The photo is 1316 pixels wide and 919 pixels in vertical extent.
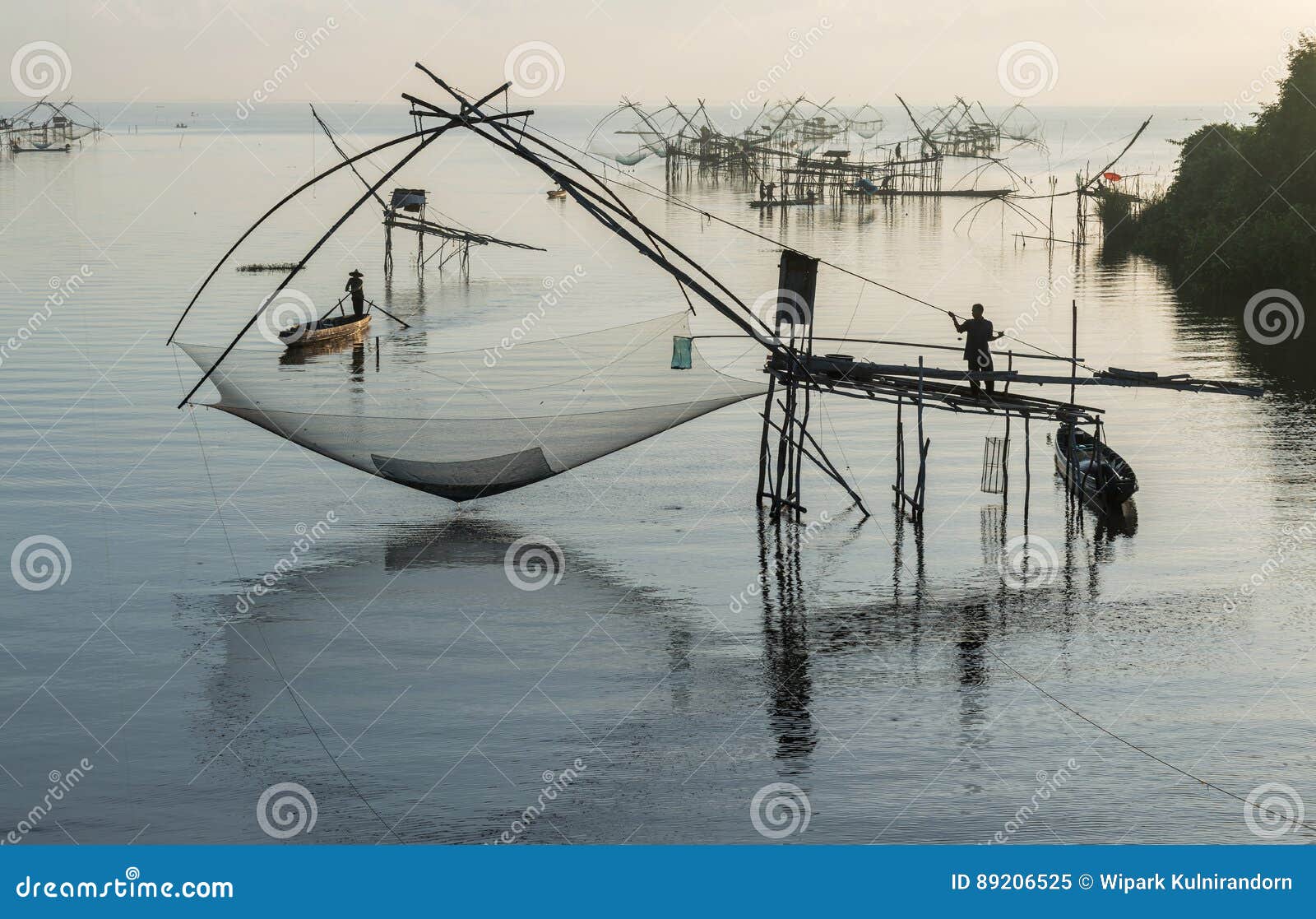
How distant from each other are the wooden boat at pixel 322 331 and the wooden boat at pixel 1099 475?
17001 mm

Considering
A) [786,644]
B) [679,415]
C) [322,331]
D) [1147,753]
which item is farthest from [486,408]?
[1147,753]

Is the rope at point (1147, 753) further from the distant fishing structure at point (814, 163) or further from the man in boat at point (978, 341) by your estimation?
the distant fishing structure at point (814, 163)

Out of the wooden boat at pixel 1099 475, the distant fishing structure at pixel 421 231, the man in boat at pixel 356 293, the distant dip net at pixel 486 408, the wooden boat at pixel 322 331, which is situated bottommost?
the wooden boat at pixel 1099 475

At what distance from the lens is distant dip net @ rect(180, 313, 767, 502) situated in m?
17.8

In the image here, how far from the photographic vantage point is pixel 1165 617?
51.9ft

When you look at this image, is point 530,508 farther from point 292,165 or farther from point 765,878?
point 292,165

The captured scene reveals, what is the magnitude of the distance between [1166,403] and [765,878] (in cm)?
2162

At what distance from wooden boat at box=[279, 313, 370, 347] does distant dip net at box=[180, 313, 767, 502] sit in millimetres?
2656

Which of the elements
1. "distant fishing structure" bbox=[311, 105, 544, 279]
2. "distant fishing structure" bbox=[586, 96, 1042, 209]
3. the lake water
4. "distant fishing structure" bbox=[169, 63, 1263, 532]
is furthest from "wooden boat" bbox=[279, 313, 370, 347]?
"distant fishing structure" bbox=[586, 96, 1042, 209]

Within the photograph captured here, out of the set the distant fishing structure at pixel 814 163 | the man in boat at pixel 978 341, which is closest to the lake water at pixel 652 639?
the man in boat at pixel 978 341

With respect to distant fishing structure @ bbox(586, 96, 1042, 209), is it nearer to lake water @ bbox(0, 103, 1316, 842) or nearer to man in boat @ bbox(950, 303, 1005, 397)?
lake water @ bbox(0, 103, 1316, 842)

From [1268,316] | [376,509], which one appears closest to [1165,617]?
[376,509]

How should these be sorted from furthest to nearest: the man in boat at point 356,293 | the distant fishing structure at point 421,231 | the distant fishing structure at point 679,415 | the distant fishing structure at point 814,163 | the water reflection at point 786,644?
1. the distant fishing structure at point 814,163
2. the distant fishing structure at point 421,231
3. the man in boat at point 356,293
4. the distant fishing structure at point 679,415
5. the water reflection at point 786,644

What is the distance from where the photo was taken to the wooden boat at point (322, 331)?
103 ft
